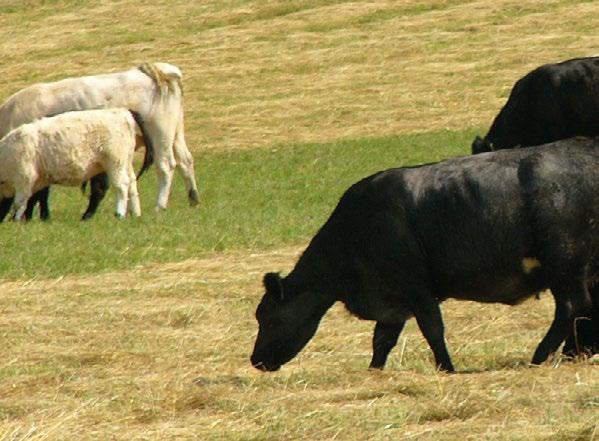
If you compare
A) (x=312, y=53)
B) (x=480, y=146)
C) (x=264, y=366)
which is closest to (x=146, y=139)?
(x=480, y=146)

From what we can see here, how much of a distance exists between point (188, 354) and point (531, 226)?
124 inches

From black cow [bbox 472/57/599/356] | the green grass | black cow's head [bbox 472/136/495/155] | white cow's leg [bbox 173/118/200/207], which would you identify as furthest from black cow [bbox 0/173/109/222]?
black cow's head [bbox 472/136/495/155]

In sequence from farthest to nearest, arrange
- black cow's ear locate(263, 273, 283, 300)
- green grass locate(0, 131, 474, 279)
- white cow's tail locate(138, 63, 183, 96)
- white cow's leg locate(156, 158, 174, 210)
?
white cow's tail locate(138, 63, 183, 96), white cow's leg locate(156, 158, 174, 210), green grass locate(0, 131, 474, 279), black cow's ear locate(263, 273, 283, 300)

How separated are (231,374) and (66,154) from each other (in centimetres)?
1062

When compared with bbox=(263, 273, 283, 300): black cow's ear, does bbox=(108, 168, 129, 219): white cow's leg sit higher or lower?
lower

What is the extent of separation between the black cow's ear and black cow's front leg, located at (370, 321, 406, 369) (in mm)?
759

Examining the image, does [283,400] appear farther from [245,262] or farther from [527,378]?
[245,262]

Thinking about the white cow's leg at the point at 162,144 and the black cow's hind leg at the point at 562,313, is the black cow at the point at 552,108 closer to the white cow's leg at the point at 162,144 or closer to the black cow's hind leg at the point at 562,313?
the white cow's leg at the point at 162,144

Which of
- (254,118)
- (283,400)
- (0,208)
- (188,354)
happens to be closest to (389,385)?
(283,400)

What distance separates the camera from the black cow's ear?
12.4 m

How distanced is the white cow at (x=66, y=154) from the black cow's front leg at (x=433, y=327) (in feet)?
35.2

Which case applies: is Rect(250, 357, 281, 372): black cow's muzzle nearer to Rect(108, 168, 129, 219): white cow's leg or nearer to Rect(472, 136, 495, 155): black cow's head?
Rect(472, 136, 495, 155): black cow's head

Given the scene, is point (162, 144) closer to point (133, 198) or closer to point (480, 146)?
point (133, 198)

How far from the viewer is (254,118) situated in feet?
108
